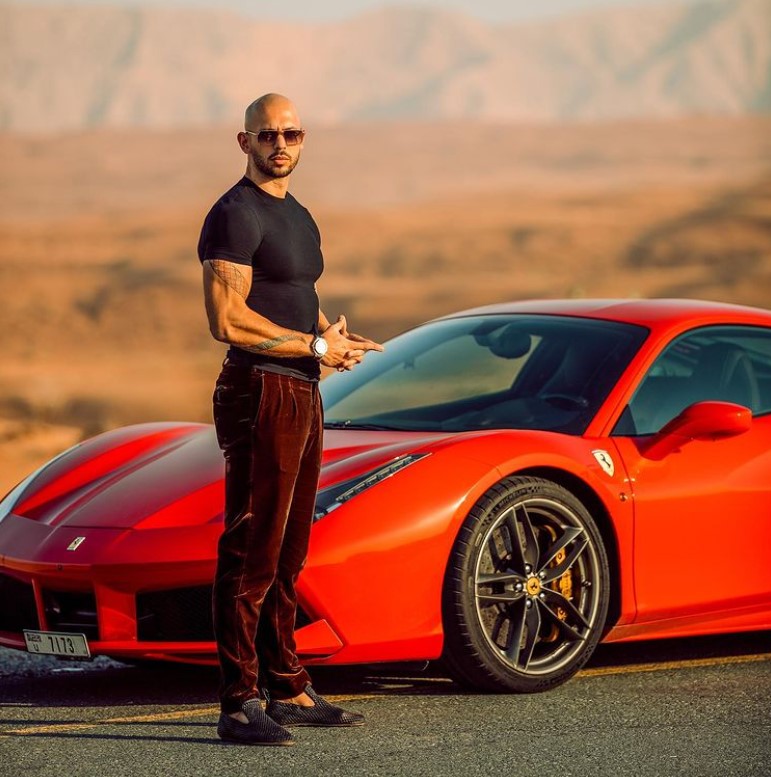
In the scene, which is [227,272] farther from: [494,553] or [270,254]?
[494,553]

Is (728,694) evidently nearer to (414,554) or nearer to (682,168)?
(414,554)

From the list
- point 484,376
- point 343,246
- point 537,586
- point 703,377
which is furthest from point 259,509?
point 343,246

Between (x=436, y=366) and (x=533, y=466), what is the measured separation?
1.40 metres

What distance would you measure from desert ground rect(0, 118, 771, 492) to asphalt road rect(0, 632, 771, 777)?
6912 millimetres

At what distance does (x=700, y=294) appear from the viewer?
126 feet

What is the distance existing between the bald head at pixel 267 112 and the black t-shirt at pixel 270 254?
17 cm

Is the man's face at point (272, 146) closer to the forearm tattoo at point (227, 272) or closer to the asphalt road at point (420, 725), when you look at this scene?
the forearm tattoo at point (227, 272)

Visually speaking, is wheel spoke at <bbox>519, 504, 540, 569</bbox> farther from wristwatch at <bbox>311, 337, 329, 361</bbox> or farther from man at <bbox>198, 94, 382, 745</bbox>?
wristwatch at <bbox>311, 337, 329, 361</bbox>

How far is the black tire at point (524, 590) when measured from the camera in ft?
16.2

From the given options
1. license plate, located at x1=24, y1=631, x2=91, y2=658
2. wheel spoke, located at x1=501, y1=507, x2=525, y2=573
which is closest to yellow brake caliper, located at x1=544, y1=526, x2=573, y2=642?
wheel spoke, located at x1=501, y1=507, x2=525, y2=573

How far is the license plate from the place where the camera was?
4.85 m

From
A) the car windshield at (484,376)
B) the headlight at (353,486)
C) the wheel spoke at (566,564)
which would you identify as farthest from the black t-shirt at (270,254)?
the car windshield at (484,376)

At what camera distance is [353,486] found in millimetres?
5027

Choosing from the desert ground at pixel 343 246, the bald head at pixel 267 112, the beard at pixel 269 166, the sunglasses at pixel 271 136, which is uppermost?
the bald head at pixel 267 112
